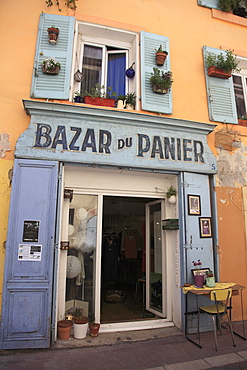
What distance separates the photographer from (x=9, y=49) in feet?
16.2

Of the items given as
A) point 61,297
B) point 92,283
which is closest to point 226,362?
point 92,283

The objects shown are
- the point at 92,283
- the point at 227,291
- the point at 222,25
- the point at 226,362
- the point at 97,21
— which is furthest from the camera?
the point at 222,25

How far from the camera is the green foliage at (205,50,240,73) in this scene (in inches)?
231

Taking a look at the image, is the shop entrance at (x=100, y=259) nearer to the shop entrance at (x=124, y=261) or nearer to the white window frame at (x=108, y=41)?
the shop entrance at (x=124, y=261)

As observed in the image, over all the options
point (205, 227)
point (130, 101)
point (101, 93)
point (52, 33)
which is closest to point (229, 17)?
point (130, 101)

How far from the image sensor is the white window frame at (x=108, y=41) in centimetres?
546

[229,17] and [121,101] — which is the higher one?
[229,17]

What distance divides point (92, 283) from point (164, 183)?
242cm

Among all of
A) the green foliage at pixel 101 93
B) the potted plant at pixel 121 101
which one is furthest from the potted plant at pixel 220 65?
the green foliage at pixel 101 93

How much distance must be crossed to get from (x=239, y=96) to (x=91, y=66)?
372 cm

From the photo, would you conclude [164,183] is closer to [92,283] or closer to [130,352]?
[92,283]

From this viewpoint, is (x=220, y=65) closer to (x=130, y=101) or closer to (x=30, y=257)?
(x=130, y=101)

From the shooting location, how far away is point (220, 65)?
5.90 m

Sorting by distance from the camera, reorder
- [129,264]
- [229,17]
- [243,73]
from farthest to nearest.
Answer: [129,264], [243,73], [229,17]
